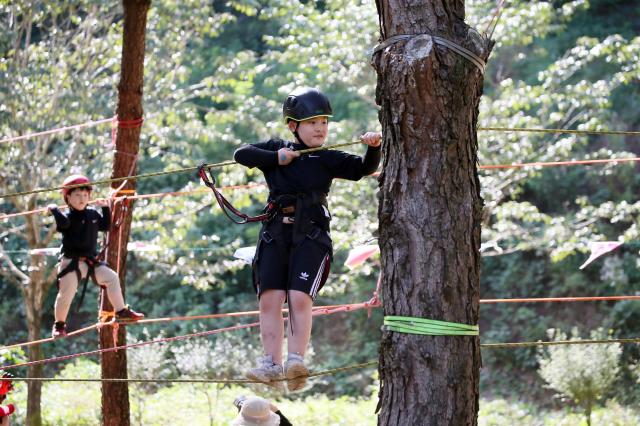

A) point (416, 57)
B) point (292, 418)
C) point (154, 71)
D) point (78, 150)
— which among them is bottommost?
point (292, 418)

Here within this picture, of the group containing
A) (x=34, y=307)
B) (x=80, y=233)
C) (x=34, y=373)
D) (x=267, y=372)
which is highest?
(x=80, y=233)

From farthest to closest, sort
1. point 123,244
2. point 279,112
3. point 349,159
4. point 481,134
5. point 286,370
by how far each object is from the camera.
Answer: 1. point 279,112
2. point 481,134
3. point 123,244
4. point 349,159
5. point 286,370

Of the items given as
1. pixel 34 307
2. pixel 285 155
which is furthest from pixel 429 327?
pixel 34 307

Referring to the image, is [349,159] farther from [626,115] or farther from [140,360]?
[626,115]

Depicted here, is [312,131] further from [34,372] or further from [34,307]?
[34,372]

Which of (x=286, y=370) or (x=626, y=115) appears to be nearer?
(x=286, y=370)

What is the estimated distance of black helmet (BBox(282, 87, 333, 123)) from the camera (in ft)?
12.8

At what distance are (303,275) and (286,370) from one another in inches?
15.0

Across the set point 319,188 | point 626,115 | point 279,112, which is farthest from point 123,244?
point 626,115

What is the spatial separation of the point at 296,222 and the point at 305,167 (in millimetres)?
242

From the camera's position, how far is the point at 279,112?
12.4 m

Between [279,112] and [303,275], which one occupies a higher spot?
[279,112]

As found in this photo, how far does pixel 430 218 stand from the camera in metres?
3.04

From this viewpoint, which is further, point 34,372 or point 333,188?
point 333,188
